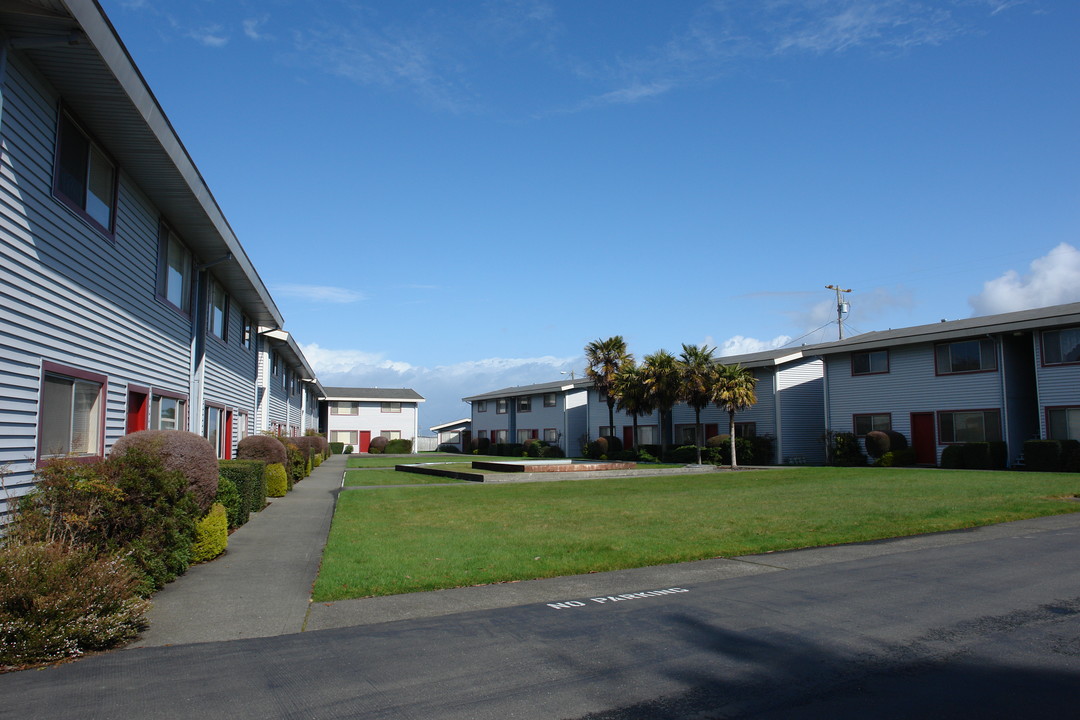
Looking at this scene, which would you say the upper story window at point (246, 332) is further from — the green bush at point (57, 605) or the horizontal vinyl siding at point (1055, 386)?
the horizontal vinyl siding at point (1055, 386)

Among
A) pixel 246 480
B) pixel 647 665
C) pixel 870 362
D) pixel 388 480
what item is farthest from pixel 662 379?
pixel 647 665

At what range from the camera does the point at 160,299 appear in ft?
43.1

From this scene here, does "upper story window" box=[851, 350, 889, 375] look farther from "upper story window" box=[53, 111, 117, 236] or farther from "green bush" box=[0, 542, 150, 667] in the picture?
"green bush" box=[0, 542, 150, 667]

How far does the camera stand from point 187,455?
958cm

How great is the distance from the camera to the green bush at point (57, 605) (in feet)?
18.6

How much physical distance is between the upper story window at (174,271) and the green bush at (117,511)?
18.9 ft

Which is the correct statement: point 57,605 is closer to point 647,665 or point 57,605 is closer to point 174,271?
point 647,665

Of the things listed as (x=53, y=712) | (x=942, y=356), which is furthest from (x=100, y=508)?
(x=942, y=356)

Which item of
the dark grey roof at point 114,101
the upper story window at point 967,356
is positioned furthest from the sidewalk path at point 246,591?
the upper story window at point 967,356

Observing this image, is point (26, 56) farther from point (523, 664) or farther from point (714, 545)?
point (714, 545)

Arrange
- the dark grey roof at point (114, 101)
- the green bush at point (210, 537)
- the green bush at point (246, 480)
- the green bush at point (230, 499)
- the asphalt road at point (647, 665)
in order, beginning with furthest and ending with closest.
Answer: the green bush at point (246, 480)
the green bush at point (230, 499)
the green bush at point (210, 537)
the dark grey roof at point (114, 101)
the asphalt road at point (647, 665)

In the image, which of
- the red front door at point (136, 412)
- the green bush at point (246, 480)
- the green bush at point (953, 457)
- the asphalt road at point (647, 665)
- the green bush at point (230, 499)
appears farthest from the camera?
the green bush at point (953, 457)

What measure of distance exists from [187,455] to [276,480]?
34.5 feet

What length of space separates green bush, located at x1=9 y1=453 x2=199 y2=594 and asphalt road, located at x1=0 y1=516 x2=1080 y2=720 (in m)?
1.85
